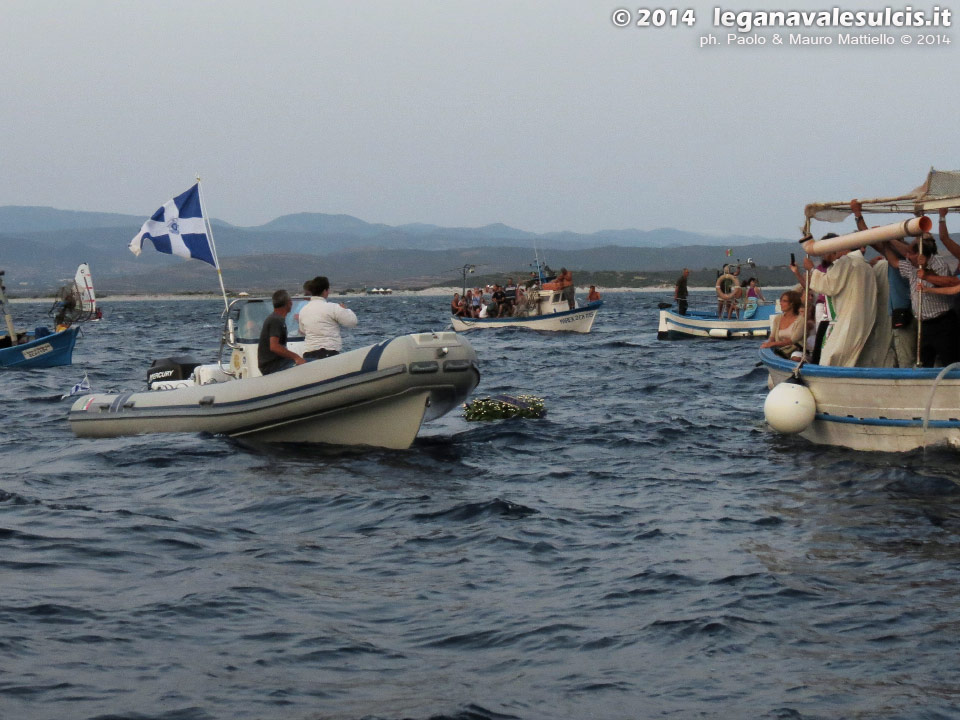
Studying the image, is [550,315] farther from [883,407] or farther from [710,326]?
[883,407]

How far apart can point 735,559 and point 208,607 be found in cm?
370

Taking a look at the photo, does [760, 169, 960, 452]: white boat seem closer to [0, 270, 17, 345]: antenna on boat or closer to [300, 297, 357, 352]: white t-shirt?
[300, 297, 357, 352]: white t-shirt

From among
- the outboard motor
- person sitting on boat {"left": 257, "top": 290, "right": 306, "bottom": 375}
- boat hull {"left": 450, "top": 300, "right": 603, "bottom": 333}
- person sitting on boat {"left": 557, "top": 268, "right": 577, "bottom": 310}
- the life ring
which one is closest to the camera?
person sitting on boat {"left": 257, "top": 290, "right": 306, "bottom": 375}

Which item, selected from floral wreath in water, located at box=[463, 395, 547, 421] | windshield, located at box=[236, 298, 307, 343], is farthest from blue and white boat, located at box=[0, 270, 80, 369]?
floral wreath in water, located at box=[463, 395, 547, 421]

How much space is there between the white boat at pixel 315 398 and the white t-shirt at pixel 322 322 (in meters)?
0.63

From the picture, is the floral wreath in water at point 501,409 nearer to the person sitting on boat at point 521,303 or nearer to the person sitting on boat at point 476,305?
the person sitting on boat at point 521,303

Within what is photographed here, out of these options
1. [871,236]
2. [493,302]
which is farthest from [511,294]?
[871,236]

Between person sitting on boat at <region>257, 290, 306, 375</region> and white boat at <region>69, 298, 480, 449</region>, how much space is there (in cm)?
20

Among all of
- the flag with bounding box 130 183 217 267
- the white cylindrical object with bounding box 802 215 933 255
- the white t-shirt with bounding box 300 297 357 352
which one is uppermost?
the flag with bounding box 130 183 217 267

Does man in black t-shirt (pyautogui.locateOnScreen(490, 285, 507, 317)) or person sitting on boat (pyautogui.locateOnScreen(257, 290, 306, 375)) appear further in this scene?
man in black t-shirt (pyautogui.locateOnScreen(490, 285, 507, 317))

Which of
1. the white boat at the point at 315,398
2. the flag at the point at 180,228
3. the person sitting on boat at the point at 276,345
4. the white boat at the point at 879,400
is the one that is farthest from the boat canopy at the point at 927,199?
the flag at the point at 180,228

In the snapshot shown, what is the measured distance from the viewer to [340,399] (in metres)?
12.8

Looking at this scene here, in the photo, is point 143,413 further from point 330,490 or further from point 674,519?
point 674,519

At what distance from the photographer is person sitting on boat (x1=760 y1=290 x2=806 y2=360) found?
1498 centimetres
